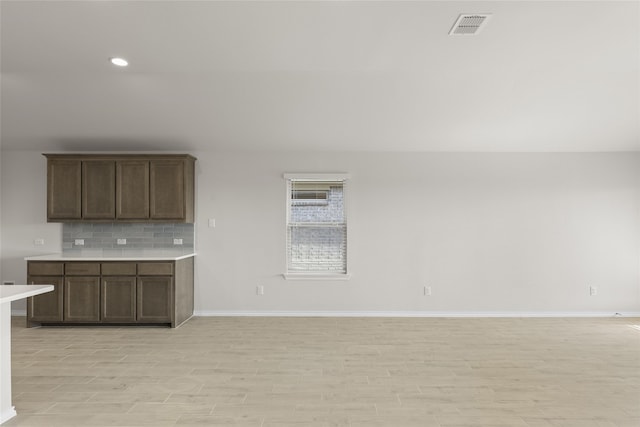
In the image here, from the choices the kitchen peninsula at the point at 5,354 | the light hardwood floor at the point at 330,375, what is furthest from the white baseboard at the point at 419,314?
the kitchen peninsula at the point at 5,354

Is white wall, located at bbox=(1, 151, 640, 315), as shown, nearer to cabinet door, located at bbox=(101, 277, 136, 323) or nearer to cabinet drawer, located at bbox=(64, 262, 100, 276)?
cabinet door, located at bbox=(101, 277, 136, 323)

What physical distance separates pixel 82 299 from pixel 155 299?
88 cm

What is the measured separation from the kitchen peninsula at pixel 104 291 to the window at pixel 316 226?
5.61ft

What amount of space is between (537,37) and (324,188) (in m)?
3.18

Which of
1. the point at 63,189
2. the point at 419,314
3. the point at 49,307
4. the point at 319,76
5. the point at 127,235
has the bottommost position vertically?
the point at 419,314

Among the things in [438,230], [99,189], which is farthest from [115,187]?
[438,230]

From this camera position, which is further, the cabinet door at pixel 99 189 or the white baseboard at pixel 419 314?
the white baseboard at pixel 419 314

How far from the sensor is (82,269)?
4.73 m

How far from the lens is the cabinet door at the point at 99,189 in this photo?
16.5 feet

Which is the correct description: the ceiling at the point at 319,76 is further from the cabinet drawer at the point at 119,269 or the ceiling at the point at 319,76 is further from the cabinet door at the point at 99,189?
the cabinet drawer at the point at 119,269

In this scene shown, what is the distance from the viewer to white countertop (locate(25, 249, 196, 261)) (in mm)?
4723

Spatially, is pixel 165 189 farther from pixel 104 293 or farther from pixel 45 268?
pixel 45 268

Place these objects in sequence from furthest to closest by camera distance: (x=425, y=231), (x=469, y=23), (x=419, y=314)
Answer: (x=425, y=231), (x=419, y=314), (x=469, y=23)

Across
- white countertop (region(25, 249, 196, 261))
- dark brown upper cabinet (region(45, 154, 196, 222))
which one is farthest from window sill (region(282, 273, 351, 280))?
dark brown upper cabinet (region(45, 154, 196, 222))
